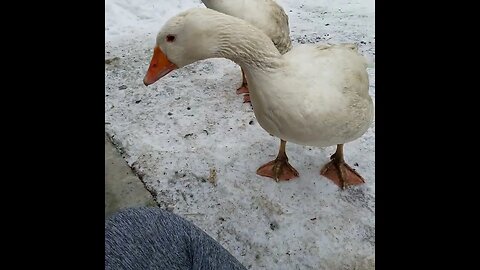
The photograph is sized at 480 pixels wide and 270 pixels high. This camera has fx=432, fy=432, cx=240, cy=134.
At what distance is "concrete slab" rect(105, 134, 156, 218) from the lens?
7.42 ft

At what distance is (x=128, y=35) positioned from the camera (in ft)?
→ 12.8

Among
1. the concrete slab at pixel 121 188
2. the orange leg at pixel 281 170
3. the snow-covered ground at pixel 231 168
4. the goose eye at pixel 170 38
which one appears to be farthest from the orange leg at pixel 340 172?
the goose eye at pixel 170 38

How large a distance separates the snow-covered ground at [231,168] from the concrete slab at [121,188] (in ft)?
0.17

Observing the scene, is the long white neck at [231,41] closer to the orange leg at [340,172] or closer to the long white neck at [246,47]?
the long white neck at [246,47]

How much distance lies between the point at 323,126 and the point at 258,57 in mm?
398

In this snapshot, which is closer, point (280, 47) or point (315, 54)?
point (315, 54)

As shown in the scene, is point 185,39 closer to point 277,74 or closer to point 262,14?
point 277,74

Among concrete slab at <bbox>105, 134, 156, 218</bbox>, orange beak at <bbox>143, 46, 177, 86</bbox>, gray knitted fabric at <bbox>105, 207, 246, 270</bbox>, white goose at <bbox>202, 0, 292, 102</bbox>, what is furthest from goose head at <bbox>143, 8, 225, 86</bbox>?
white goose at <bbox>202, 0, 292, 102</bbox>

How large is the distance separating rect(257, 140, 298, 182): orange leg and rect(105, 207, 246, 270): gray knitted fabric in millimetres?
959
